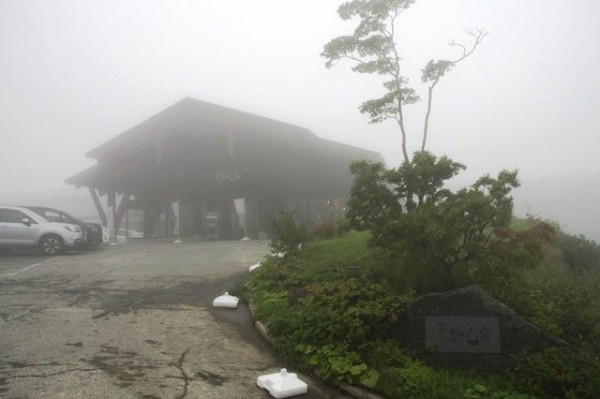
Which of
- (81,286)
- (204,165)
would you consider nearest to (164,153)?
(204,165)

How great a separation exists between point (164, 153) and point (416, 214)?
60.1 feet

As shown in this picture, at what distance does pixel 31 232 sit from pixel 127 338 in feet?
37.9

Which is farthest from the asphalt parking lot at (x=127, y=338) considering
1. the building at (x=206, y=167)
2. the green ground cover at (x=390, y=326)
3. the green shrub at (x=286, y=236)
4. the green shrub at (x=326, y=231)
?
the building at (x=206, y=167)

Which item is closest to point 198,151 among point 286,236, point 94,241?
point 94,241

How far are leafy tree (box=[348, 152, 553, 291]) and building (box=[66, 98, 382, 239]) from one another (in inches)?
566

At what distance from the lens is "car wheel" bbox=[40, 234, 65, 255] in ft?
51.2

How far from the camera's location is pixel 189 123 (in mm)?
22062

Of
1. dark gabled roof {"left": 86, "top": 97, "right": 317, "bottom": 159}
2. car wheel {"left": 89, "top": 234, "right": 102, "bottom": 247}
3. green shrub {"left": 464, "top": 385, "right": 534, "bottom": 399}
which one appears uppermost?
dark gabled roof {"left": 86, "top": 97, "right": 317, "bottom": 159}

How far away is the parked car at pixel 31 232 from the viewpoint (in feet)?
50.7

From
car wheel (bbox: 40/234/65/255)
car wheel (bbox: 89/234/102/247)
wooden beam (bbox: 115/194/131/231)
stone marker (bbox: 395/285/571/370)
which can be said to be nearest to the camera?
stone marker (bbox: 395/285/571/370)

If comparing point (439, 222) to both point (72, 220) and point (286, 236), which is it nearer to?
point (286, 236)

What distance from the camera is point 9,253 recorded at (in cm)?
1648

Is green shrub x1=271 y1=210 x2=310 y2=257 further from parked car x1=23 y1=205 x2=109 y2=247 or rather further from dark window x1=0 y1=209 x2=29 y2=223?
dark window x1=0 y1=209 x2=29 y2=223

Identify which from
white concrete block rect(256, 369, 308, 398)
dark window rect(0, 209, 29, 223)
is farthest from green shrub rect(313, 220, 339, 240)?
dark window rect(0, 209, 29, 223)
